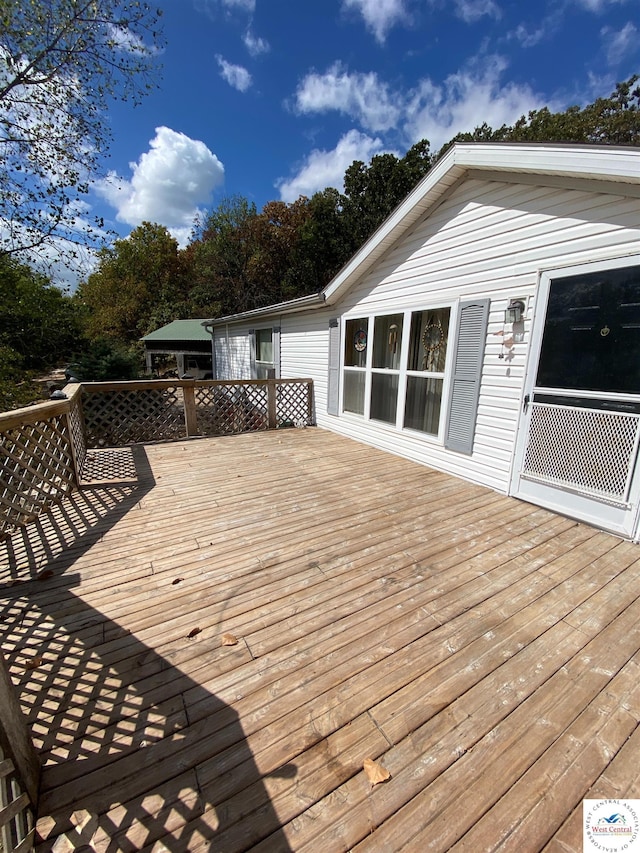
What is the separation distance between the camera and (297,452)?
5.52 meters

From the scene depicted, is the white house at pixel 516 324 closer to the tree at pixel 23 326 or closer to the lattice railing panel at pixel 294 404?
the lattice railing panel at pixel 294 404

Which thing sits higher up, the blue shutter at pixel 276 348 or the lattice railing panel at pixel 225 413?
the blue shutter at pixel 276 348

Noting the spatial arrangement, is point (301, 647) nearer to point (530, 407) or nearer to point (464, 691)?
point (464, 691)

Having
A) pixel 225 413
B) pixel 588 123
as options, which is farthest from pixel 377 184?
pixel 225 413

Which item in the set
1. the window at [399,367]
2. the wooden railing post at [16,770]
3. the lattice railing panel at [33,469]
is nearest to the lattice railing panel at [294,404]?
the window at [399,367]

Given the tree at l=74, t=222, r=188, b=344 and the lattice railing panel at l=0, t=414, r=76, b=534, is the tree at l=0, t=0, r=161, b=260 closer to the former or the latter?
the lattice railing panel at l=0, t=414, r=76, b=534

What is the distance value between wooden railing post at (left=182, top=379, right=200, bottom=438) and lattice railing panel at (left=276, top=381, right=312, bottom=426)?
181cm

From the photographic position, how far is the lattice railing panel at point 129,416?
18.3 ft

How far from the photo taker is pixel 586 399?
10.1 feet

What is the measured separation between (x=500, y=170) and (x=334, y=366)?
12.3ft

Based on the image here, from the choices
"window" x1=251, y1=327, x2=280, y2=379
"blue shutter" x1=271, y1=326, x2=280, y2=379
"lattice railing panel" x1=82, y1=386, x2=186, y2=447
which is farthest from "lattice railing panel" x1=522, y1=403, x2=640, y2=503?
"window" x1=251, y1=327, x2=280, y2=379

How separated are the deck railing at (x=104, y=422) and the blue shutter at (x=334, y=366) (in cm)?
90

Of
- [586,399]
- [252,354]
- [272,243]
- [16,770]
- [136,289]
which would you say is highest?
[272,243]

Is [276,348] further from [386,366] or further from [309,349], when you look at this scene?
[386,366]
